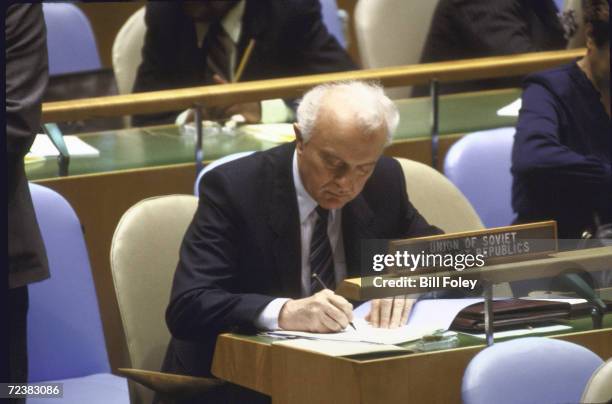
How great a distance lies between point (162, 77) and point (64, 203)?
4.21ft

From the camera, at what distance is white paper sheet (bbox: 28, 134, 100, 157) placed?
329cm

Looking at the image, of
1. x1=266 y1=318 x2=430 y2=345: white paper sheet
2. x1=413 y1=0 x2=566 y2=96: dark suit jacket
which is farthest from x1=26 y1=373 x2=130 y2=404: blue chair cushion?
x1=413 y1=0 x2=566 y2=96: dark suit jacket

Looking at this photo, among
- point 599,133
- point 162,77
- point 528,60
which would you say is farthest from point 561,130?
point 162,77

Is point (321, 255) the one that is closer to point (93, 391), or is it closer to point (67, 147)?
point (93, 391)

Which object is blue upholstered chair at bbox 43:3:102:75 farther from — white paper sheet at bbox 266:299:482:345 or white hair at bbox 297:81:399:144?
white paper sheet at bbox 266:299:482:345

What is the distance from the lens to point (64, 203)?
9.64 feet

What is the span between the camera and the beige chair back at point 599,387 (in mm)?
1993

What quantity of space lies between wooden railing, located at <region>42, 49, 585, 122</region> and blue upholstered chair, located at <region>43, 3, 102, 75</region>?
1348 millimetres

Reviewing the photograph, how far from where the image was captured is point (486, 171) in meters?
3.57

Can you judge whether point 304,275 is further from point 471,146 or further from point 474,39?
point 474,39

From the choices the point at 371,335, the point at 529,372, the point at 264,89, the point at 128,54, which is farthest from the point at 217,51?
the point at 529,372

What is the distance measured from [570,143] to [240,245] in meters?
1.07

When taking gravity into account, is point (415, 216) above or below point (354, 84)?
below

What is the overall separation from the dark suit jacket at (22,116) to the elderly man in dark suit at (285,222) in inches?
16.3
